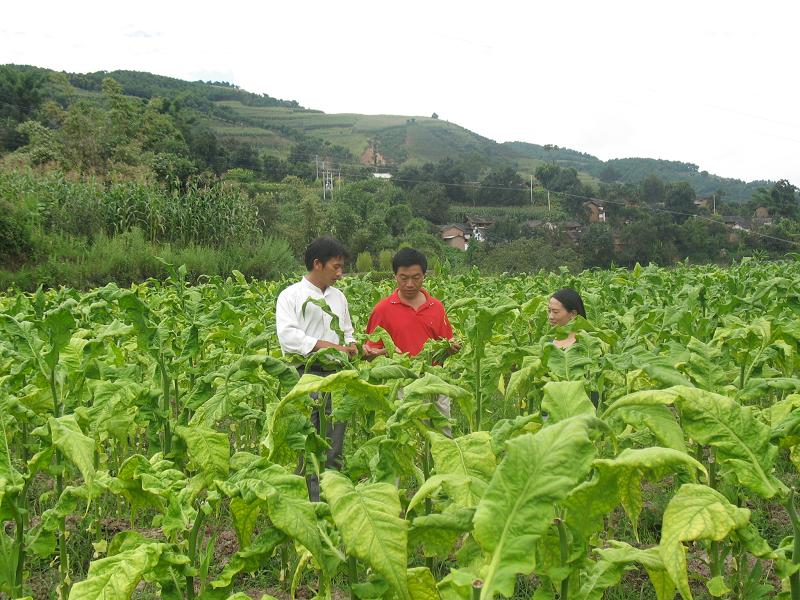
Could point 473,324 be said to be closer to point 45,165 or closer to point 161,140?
point 45,165

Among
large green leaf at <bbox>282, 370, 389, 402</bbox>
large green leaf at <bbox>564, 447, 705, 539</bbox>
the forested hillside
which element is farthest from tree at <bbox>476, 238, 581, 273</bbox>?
large green leaf at <bbox>564, 447, 705, 539</bbox>

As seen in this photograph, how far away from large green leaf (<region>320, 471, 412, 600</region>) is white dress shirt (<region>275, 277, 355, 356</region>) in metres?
2.56

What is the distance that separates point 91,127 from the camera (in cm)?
3253

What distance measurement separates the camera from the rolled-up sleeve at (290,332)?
12.8ft

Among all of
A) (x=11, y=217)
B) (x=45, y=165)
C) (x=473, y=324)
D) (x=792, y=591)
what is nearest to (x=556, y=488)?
(x=792, y=591)

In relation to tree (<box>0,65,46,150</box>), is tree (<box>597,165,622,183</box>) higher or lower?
higher

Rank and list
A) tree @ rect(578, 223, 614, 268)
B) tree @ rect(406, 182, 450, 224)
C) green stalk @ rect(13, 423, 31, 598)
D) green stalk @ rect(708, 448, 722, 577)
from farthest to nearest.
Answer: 1. tree @ rect(406, 182, 450, 224)
2. tree @ rect(578, 223, 614, 268)
3. green stalk @ rect(708, 448, 722, 577)
4. green stalk @ rect(13, 423, 31, 598)

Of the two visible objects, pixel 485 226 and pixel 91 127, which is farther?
pixel 485 226

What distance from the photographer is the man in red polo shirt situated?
4.32 metres

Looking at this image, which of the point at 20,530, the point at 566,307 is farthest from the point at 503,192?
the point at 20,530

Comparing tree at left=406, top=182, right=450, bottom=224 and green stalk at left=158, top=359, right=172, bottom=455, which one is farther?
tree at left=406, top=182, right=450, bottom=224

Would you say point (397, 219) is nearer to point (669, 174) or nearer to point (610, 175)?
point (610, 175)

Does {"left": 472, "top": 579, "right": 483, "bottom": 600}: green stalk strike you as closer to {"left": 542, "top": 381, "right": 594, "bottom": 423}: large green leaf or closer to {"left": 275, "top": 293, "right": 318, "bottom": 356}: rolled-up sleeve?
{"left": 542, "top": 381, "right": 594, "bottom": 423}: large green leaf

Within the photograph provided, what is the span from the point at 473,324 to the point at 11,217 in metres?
17.0
